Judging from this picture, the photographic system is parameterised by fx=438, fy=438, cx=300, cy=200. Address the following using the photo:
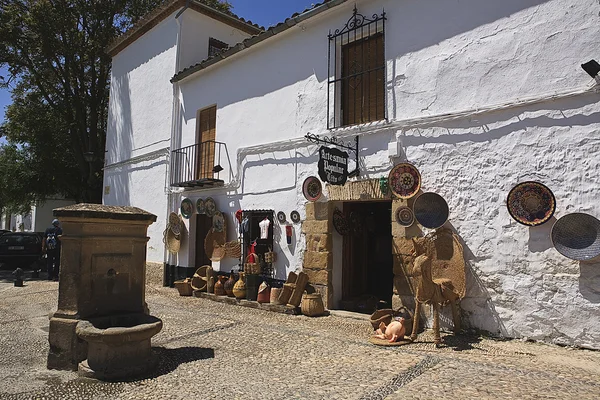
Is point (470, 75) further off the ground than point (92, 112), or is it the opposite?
point (92, 112)

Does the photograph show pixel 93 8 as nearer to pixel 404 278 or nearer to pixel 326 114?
pixel 326 114

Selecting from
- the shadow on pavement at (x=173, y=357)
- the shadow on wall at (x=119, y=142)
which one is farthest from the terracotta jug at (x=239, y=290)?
the shadow on wall at (x=119, y=142)

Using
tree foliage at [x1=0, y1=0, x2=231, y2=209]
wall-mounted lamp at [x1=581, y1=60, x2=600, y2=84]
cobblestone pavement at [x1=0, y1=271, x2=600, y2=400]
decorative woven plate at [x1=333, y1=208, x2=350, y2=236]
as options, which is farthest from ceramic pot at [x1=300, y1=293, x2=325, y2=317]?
tree foliage at [x1=0, y1=0, x2=231, y2=209]

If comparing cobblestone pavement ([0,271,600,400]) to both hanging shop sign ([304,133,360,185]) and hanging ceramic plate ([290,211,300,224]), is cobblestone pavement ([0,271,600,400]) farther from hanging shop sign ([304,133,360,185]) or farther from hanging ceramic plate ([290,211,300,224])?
hanging shop sign ([304,133,360,185])

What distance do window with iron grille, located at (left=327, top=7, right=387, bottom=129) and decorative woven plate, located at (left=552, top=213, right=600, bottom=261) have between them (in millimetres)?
2962

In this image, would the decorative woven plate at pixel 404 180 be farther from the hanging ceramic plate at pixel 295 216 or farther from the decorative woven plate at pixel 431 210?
the hanging ceramic plate at pixel 295 216

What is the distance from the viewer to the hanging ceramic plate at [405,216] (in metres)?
6.06

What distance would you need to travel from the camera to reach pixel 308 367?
4.30 m

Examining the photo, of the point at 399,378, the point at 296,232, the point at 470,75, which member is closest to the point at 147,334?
the point at 399,378

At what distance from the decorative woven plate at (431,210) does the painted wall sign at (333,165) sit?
3.84 feet

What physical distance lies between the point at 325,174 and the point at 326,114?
1620mm

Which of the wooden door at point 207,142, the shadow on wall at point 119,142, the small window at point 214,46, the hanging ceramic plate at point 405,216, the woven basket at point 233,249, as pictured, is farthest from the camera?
the shadow on wall at point 119,142

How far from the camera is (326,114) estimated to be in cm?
741

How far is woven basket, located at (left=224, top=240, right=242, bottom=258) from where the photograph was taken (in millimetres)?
8594
